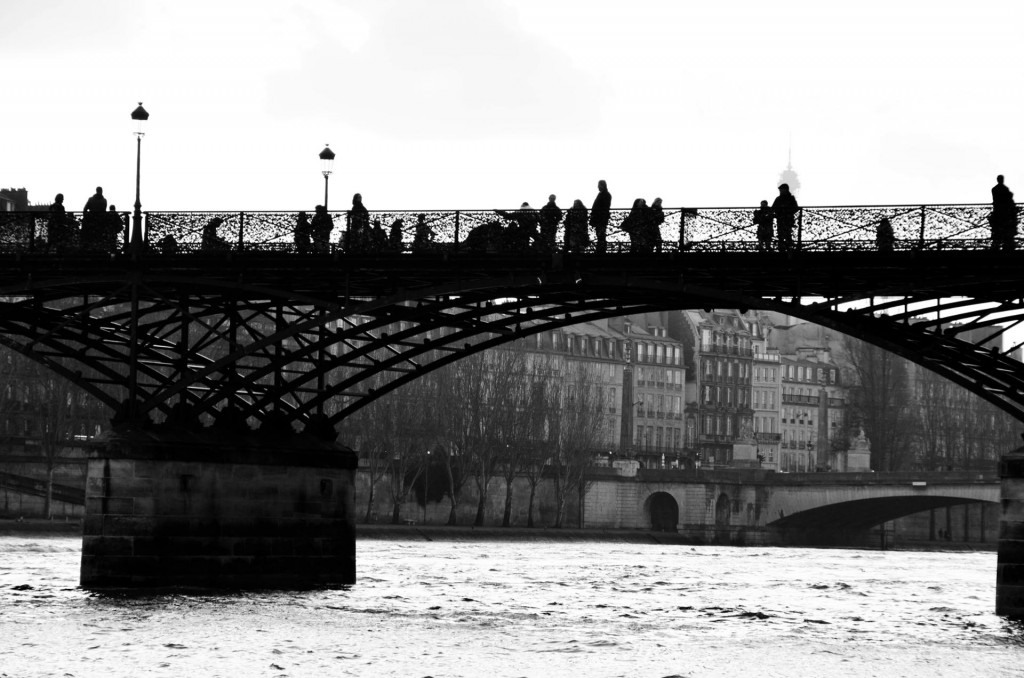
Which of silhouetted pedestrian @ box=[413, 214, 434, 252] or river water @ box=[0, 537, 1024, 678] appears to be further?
silhouetted pedestrian @ box=[413, 214, 434, 252]

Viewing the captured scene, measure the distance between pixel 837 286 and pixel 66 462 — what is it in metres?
60.7

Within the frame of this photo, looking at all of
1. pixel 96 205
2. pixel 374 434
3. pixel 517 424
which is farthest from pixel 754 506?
pixel 96 205

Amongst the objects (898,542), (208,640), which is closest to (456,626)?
(208,640)

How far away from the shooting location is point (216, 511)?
53469 millimetres

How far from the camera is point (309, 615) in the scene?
47781mm

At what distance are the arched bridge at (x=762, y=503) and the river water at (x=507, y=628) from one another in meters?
51.9

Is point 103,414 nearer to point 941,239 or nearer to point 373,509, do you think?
point 373,509

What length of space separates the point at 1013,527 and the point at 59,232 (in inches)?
908

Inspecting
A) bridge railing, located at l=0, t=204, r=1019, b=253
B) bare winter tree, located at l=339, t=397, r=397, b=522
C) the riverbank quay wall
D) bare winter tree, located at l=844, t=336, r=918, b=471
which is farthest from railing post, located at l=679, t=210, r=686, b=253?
bare winter tree, located at l=844, t=336, r=918, b=471

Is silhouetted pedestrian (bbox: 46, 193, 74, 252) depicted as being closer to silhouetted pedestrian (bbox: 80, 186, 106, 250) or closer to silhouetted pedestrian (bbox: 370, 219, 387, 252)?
silhouetted pedestrian (bbox: 80, 186, 106, 250)

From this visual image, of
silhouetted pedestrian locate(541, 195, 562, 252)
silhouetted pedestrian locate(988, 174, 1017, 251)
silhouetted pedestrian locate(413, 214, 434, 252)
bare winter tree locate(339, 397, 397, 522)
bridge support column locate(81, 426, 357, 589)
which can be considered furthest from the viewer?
bare winter tree locate(339, 397, 397, 522)

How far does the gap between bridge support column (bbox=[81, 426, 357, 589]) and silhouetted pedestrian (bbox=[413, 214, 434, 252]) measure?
7.18 meters

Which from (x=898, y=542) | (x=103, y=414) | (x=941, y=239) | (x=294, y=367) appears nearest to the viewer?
(x=941, y=239)

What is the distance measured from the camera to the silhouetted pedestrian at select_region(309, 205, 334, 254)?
5178cm
